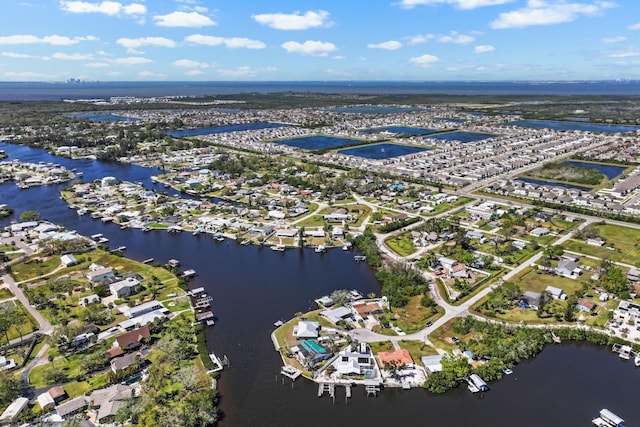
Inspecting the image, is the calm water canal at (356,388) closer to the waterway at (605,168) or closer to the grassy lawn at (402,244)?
the grassy lawn at (402,244)

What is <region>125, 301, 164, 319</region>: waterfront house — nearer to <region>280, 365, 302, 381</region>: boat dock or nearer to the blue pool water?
<region>280, 365, 302, 381</region>: boat dock

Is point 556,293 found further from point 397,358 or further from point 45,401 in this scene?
point 45,401

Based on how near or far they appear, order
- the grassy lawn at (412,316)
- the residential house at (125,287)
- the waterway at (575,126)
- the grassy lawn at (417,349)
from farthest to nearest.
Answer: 1. the waterway at (575,126)
2. the residential house at (125,287)
3. the grassy lawn at (412,316)
4. the grassy lawn at (417,349)

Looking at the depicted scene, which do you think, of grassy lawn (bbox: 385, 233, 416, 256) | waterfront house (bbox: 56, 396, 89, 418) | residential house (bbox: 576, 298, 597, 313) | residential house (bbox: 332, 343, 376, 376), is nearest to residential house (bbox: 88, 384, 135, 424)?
waterfront house (bbox: 56, 396, 89, 418)

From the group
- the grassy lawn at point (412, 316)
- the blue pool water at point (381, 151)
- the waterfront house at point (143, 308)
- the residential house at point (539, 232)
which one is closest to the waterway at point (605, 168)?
the blue pool water at point (381, 151)

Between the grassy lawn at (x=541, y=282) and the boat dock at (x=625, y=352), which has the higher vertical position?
the grassy lawn at (x=541, y=282)

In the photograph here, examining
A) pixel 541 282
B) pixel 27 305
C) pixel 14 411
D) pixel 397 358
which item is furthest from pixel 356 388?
pixel 27 305

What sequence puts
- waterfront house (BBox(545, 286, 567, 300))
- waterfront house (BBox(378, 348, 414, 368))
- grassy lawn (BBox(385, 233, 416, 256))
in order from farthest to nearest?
grassy lawn (BBox(385, 233, 416, 256)) < waterfront house (BBox(545, 286, 567, 300)) < waterfront house (BBox(378, 348, 414, 368))
